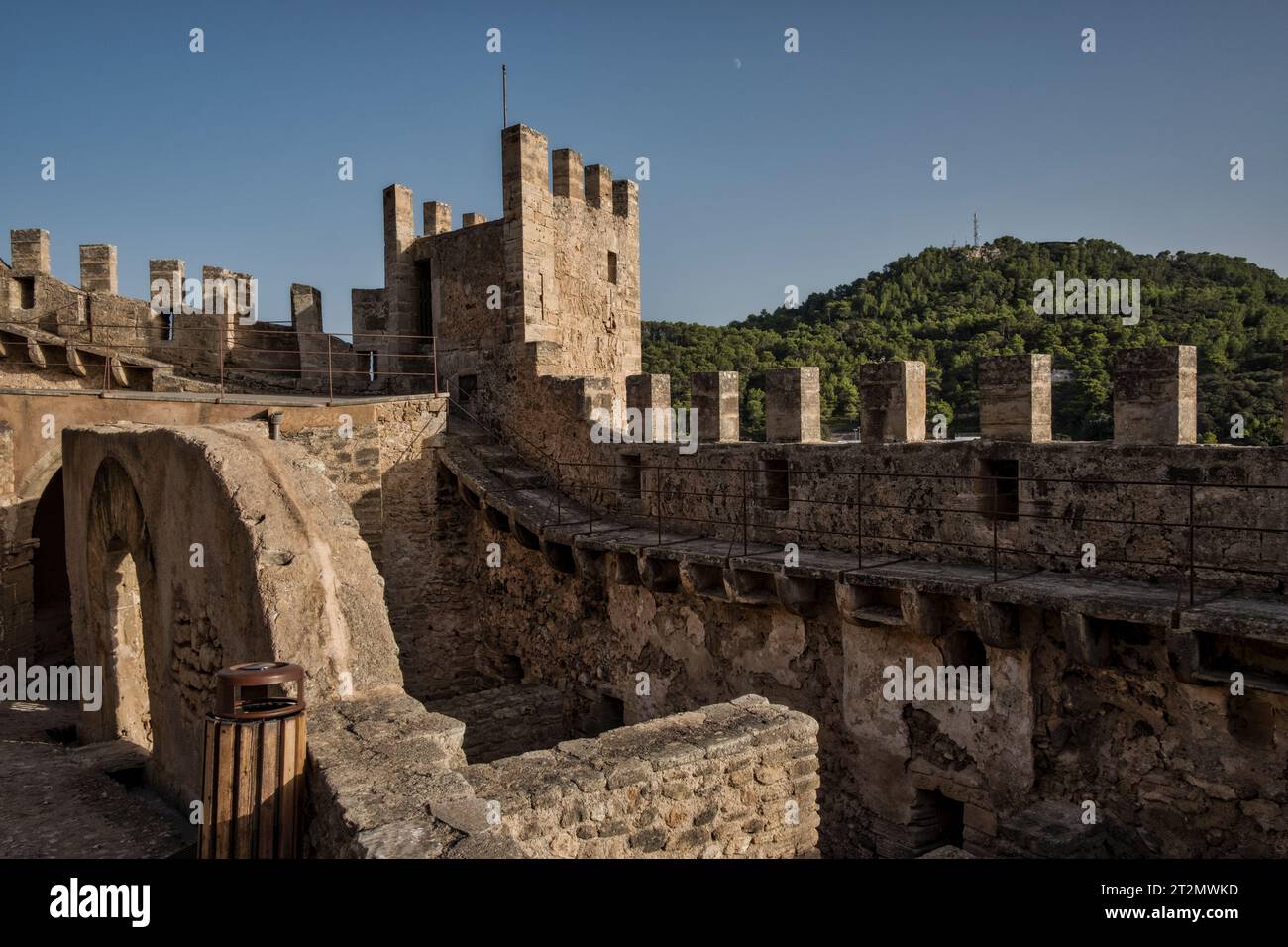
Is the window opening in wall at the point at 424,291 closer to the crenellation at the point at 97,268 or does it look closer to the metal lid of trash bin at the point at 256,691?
the crenellation at the point at 97,268

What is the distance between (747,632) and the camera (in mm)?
9484

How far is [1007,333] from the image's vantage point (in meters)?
25.0

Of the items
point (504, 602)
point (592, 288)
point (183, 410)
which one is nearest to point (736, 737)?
point (504, 602)

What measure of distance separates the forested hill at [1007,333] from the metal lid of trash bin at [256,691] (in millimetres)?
11659

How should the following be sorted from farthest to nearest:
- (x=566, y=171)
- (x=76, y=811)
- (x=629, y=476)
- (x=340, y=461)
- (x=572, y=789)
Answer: (x=566, y=171) → (x=340, y=461) → (x=629, y=476) → (x=76, y=811) → (x=572, y=789)

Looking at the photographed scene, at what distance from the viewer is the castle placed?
5527 millimetres

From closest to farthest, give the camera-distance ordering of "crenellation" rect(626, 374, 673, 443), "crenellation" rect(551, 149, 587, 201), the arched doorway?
"crenellation" rect(626, 374, 673, 443) < the arched doorway < "crenellation" rect(551, 149, 587, 201)

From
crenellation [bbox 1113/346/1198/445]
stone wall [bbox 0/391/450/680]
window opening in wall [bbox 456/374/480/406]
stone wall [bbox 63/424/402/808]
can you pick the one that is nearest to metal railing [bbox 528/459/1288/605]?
crenellation [bbox 1113/346/1198/445]

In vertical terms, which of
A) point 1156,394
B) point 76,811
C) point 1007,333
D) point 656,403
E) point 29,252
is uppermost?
point 29,252

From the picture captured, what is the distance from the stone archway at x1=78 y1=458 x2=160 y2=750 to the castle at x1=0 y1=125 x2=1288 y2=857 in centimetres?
4

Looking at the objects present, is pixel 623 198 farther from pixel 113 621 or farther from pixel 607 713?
pixel 113 621

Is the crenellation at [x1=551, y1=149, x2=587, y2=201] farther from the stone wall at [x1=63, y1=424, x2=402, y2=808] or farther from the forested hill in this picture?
the stone wall at [x1=63, y1=424, x2=402, y2=808]

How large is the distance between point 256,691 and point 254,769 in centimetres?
36

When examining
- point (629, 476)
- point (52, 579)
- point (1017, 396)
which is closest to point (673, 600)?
point (629, 476)
